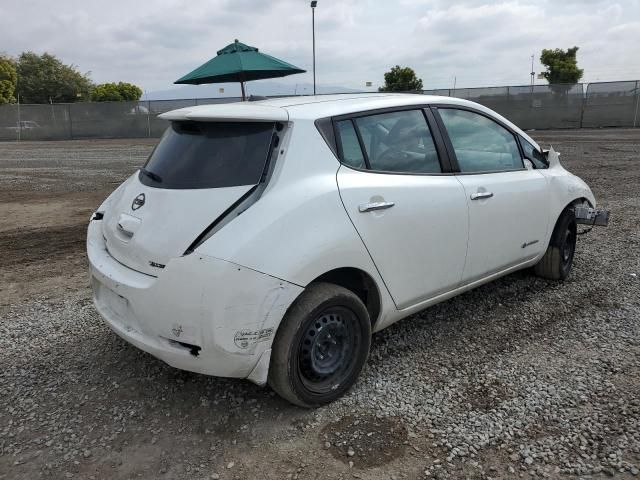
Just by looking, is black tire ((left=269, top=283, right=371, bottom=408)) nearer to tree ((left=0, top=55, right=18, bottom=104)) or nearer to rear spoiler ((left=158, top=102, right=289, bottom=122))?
rear spoiler ((left=158, top=102, right=289, bottom=122))

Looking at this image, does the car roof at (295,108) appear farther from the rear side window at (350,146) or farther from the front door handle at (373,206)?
the front door handle at (373,206)

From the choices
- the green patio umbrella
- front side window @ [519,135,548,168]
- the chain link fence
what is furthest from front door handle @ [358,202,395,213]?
the chain link fence

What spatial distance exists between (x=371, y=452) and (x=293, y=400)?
1.63 ft

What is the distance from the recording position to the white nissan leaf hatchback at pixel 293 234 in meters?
2.55

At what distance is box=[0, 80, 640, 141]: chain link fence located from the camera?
23.8 m

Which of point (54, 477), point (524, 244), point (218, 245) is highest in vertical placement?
point (218, 245)

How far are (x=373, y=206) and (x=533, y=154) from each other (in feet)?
7.10

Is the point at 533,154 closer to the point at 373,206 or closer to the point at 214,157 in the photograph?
the point at 373,206

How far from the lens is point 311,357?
2.85 m

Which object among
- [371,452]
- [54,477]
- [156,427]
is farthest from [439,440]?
[54,477]

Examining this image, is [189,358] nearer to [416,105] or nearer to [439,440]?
[439,440]

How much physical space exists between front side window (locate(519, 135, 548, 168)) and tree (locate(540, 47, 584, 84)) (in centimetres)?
3991

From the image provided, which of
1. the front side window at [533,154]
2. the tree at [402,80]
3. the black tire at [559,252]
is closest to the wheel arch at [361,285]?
the front side window at [533,154]

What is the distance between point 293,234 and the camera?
2635mm
